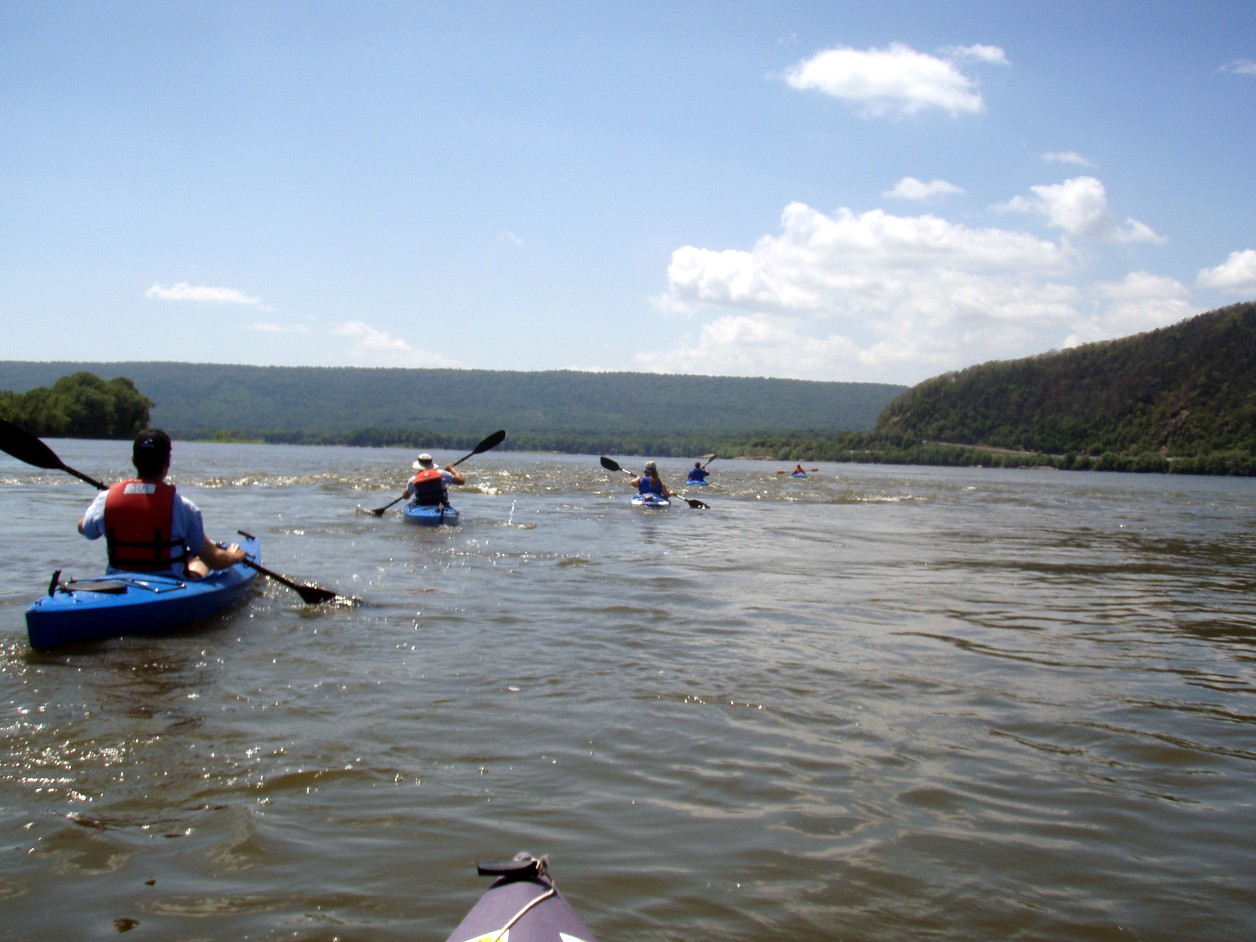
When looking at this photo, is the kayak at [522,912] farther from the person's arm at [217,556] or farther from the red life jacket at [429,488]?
the red life jacket at [429,488]

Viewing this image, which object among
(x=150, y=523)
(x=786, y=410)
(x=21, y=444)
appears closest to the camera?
(x=150, y=523)

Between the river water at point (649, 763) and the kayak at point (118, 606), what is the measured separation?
17 centimetres

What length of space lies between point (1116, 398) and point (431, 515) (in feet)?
374

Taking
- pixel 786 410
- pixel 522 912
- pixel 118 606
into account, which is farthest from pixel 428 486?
pixel 786 410

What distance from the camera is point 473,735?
5.65 metres

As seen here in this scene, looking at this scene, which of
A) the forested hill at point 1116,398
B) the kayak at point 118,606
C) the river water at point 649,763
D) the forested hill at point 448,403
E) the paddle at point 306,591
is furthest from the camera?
the forested hill at point 448,403

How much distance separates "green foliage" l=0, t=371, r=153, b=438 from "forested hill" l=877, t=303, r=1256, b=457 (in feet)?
282

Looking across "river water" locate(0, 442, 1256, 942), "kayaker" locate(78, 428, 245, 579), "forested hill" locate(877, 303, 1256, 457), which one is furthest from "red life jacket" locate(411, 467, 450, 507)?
"forested hill" locate(877, 303, 1256, 457)

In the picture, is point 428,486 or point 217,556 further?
point 428,486

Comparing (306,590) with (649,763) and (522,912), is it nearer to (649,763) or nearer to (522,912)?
(649,763)

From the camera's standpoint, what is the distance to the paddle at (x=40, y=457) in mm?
9656

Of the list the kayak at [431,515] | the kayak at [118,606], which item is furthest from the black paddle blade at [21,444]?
the kayak at [431,515]

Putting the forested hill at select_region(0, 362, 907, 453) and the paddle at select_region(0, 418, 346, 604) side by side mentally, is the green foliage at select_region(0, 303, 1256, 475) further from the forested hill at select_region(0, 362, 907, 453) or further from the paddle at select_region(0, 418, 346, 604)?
the paddle at select_region(0, 418, 346, 604)

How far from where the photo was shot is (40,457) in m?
9.90
